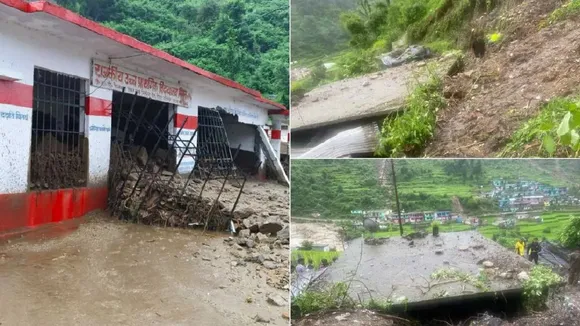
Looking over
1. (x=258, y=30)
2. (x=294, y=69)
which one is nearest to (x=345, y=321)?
(x=294, y=69)

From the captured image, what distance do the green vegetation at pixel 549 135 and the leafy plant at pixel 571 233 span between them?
0.87ft

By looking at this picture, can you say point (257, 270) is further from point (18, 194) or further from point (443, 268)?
point (443, 268)

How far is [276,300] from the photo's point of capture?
159 inches

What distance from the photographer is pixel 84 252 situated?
492 cm

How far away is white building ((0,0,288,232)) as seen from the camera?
17.3ft

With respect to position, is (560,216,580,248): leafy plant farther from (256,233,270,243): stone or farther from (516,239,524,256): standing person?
(256,233,270,243): stone

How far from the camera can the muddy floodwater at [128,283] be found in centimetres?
348

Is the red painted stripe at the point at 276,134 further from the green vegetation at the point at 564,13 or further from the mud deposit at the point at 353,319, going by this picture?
the green vegetation at the point at 564,13

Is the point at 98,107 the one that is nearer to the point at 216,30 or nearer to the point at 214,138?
the point at 214,138

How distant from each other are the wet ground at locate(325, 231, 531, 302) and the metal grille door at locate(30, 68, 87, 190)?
5047mm

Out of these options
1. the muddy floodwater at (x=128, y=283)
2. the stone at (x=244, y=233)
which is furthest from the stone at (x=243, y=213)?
the muddy floodwater at (x=128, y=283)

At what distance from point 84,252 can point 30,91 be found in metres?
1.85

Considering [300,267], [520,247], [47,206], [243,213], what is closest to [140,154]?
[243,213]

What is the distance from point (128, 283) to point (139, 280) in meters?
0.12
